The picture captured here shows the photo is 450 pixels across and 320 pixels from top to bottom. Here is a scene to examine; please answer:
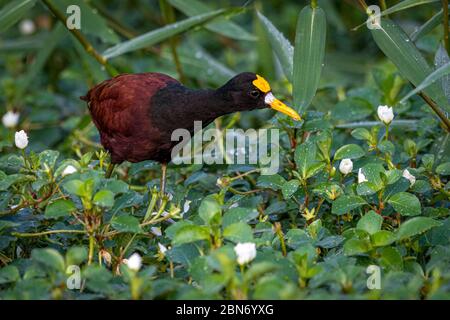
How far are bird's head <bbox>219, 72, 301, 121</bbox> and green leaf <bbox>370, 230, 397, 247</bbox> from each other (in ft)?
3.02

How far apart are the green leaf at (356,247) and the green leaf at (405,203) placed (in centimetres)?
29

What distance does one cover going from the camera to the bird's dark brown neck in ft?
11.9

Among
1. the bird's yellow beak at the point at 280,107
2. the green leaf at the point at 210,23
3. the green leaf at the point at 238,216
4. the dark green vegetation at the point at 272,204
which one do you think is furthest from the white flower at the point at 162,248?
the green leaf at the point at 210,23

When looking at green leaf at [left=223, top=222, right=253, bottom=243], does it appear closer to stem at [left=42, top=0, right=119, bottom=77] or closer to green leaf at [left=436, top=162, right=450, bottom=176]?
green leaf at [left=436, top=162, right=450, bottom=176]

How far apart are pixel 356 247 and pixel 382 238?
0.09 m

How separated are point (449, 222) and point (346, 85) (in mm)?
3193

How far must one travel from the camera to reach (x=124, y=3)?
22.9 ft

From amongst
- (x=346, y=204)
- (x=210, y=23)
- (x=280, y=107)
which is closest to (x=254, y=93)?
(x=280, y=107)

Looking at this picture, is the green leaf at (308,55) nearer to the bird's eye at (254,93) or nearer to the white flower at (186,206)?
the bird's eye at (254,93)

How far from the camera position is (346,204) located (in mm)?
3047

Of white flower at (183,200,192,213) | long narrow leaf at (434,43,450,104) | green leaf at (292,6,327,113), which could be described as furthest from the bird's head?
long narrow leaf at (434,43,450,104)

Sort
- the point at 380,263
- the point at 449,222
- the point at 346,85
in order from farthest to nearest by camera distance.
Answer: the point at 346,85 → the point at 449,222 → the point at 380,263
